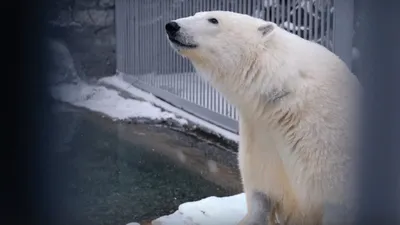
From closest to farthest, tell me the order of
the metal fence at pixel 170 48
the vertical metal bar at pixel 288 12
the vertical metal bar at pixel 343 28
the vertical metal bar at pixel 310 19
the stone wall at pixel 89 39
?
the vertical metal bar at pixel 343 28
the metal fence at pixel 170 48
the vertical metal bar at pixel 310 19
the vertical metal bar at pixel 288 12
the stone wall at pixel 89 39

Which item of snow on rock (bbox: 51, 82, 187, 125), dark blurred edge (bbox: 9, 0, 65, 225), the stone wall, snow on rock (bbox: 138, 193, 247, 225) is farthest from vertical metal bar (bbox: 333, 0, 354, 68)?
the stone wall

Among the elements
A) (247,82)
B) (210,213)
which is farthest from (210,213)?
(247,82)

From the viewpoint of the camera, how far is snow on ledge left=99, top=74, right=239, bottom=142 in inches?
149

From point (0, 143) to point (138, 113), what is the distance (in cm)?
364

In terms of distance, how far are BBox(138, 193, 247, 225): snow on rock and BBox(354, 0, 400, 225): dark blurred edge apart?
1144 millimetres

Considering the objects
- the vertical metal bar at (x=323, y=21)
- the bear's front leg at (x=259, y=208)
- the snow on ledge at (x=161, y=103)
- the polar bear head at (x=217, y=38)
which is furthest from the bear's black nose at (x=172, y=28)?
the snow on ledge at (x=161, y=103)

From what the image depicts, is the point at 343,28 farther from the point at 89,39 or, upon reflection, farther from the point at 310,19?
the point at 89,39

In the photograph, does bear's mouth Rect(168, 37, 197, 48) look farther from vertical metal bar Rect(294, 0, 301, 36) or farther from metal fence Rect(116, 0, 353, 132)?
vertical metal bar Rect(294, 0, 301, 36)

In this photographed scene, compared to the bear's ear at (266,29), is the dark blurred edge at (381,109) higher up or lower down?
higher up

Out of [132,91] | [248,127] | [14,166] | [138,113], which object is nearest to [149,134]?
[138,113]

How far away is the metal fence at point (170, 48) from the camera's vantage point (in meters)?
2.99

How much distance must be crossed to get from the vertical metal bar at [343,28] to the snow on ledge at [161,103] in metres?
0.98

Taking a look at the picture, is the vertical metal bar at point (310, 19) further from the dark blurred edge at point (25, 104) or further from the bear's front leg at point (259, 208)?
the dark blurred edge at point (25, 104)

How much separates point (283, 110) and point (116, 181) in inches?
55.8
